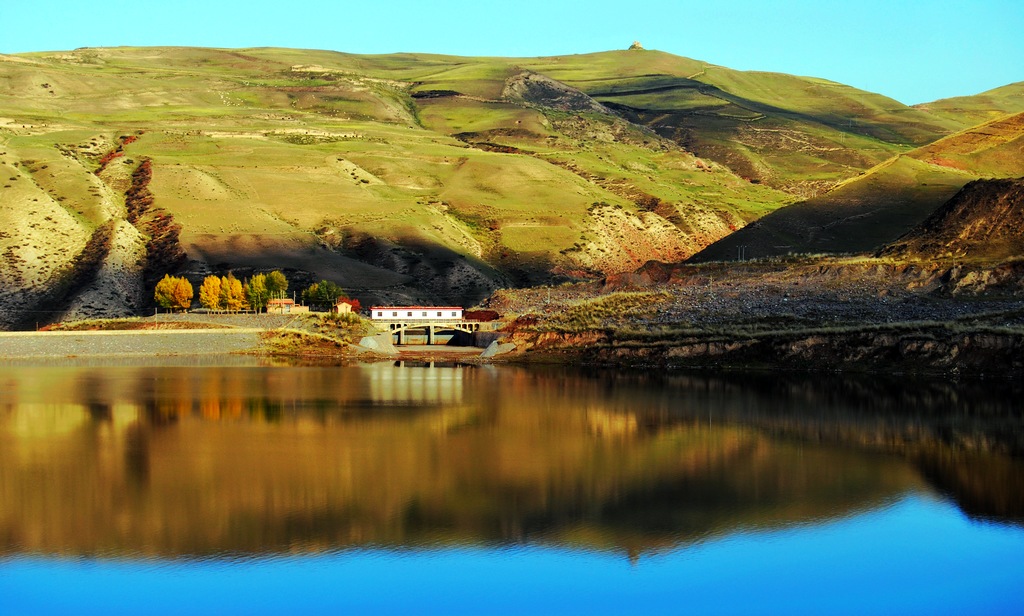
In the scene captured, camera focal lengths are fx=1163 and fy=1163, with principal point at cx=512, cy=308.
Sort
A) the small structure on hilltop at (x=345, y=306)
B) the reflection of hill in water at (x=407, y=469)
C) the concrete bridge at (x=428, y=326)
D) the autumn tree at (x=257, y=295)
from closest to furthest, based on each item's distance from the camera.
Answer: the reflection of hill in water at (x=407, y=469) → the concrete bridge at (x=428, y=326) → the small structure on hilltop at (x=345, y=306) → the autumn tree at (x=257, y=295)

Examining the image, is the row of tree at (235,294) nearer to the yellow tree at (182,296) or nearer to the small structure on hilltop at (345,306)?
the yellow tree at (182,296)

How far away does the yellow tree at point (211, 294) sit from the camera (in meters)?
128

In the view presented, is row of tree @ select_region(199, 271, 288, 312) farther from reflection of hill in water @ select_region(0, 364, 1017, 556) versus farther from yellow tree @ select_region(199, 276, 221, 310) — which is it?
reflection of hill in water @ select_region(0, 364, 1017, 556)

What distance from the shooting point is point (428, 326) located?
4776 inches

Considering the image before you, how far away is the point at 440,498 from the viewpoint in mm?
40062

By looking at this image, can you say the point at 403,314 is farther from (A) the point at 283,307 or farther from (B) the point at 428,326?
(A) the point at 283,307

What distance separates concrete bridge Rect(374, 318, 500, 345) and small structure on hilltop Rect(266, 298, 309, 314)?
8053 mm

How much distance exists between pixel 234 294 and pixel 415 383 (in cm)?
5523

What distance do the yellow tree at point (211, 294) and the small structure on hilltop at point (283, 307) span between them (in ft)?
23.7

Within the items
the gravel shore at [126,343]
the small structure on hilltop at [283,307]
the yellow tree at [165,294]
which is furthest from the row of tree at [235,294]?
the gravel shore at [126,343]

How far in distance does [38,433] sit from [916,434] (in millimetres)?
41092

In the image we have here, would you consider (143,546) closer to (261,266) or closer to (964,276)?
(964,276)

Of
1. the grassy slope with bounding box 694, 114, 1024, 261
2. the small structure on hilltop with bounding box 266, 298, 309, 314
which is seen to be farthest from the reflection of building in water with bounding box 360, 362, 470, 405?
the grassy slope with bounding box 694, 114, 1024, 261

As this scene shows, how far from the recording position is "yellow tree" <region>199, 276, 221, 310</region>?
128 meters
